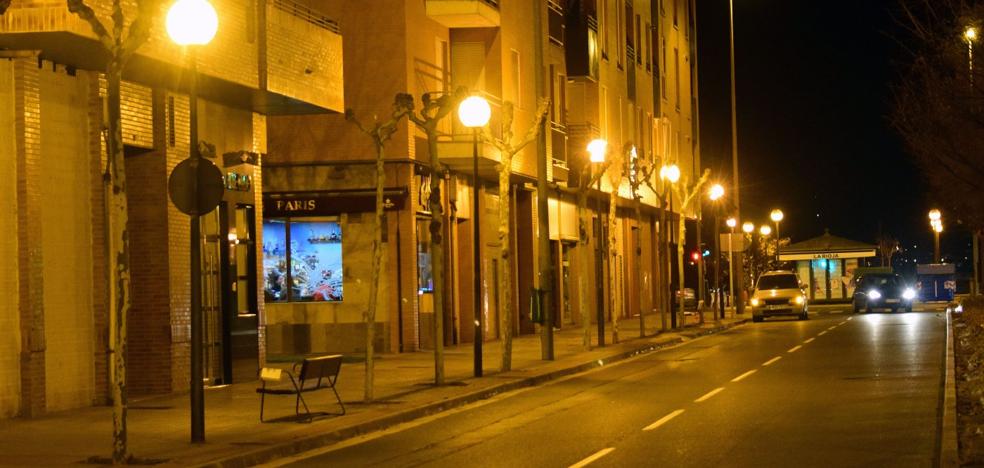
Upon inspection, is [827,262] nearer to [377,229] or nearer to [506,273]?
[506,273]

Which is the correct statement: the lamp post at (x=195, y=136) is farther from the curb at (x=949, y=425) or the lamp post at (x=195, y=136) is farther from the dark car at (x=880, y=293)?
the dark car at (x=880, y=293)

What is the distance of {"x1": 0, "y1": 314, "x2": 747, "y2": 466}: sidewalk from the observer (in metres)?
14.4

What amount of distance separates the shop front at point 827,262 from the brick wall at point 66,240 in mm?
51958

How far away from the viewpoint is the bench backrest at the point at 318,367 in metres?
17.3

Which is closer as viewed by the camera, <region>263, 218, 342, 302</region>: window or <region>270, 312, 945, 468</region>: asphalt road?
<region>270, 312, 945, 468</region>: asphalt road

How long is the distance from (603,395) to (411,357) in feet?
32.1

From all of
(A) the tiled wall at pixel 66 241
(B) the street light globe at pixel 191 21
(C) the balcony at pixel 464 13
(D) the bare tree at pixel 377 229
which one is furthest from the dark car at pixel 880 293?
(B) the street light globe at pixel 191 21

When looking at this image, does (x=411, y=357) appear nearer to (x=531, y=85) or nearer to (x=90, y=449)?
(x=531, y=85)

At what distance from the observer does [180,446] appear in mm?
14867

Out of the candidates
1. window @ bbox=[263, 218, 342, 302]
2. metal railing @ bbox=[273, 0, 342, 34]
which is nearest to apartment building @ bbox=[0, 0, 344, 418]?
metal railing @ bbox=[273, 0, 342, 34]

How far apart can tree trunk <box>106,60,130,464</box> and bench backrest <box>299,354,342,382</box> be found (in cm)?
397

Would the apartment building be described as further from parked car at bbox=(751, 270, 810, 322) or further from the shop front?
the shop front

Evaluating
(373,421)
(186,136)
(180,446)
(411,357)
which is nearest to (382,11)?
(411,357)

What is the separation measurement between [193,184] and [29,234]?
184 inches
